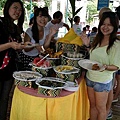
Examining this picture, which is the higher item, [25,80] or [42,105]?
[25,80]

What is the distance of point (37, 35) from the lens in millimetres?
2023

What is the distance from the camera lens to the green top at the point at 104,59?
1578mm

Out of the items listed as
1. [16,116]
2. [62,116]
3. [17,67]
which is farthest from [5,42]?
[62,116]

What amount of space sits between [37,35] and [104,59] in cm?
76

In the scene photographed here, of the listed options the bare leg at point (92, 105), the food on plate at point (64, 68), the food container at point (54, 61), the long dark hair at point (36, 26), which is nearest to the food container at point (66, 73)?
the food on plate at point (64, 68)

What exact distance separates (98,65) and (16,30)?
2.53ft

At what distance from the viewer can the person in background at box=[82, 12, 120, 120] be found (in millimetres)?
1590

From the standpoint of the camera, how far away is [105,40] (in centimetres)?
168

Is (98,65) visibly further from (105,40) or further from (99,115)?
(99,115)

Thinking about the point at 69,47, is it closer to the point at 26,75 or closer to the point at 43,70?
the point at 43,70

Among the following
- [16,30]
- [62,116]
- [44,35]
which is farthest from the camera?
[44,35]

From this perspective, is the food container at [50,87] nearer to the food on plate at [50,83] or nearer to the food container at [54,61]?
the food on plate at [50,83]

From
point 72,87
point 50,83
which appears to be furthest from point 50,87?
point 72,87

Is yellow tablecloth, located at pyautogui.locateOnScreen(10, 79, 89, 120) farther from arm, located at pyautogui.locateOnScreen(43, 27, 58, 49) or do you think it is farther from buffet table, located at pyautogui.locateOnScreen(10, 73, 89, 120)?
arm, located at pyautogui.locateOnScreen(43, 27, 58, 49)
